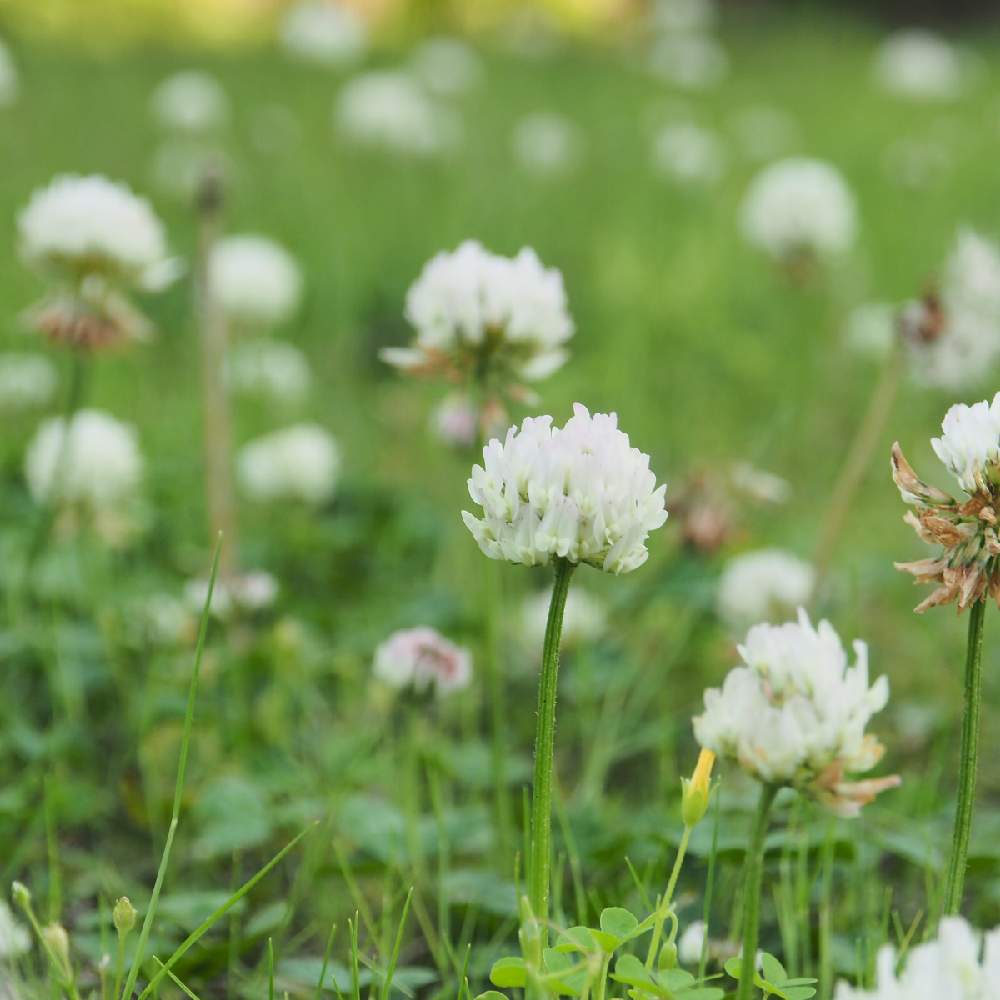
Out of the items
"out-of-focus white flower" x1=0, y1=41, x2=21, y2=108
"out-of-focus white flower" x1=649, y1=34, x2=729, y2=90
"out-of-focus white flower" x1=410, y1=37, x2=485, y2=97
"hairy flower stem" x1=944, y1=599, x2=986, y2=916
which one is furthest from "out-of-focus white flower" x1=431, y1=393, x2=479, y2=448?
"out-of-focus white flower" x1=649, y1=34, x2=729, y2=90

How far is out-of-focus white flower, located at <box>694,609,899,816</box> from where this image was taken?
0.80 meters

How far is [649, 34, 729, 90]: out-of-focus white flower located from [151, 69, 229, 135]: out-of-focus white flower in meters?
2.45

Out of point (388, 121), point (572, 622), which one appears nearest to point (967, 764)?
point (572, 622)

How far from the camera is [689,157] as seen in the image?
15.6 ft

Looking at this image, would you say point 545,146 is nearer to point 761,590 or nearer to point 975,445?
point 761,590

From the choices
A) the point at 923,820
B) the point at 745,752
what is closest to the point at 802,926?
the point at 923,820

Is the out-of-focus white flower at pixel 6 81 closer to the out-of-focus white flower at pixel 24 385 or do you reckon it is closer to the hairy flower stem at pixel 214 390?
the out-of-focus white flower at pixel 24 385

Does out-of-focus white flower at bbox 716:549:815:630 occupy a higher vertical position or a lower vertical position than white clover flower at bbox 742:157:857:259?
lower

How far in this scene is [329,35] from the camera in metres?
6.52

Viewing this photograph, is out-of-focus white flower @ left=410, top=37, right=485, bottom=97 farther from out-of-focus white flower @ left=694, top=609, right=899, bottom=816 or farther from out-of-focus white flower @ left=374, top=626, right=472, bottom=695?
out-of-focus white flower @ left=694, top=609, right=899, bottom=816

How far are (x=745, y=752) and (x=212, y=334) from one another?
1178 millimetres

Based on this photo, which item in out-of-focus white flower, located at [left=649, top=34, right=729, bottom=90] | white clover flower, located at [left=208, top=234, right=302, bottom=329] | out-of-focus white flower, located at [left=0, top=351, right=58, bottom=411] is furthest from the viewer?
out-of-focus white flower, located at [left=649, top=34, right=729, bottom=90]

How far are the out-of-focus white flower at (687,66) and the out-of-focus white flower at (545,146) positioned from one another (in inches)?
69.9

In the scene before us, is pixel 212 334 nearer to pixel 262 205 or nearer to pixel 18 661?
pixel 18 661
